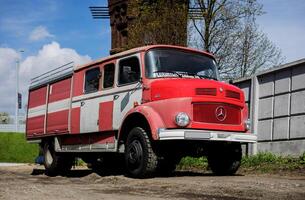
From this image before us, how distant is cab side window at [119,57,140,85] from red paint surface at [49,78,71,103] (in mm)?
2459

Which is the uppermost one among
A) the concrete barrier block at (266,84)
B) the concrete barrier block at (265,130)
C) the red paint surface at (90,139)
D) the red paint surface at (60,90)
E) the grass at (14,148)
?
the concrete barrier block at (266,84)

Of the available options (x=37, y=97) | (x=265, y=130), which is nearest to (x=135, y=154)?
(x=265, y=130)

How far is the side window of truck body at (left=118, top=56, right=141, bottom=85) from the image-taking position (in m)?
10.4

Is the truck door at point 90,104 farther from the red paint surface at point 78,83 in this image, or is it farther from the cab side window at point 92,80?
the red paint surface at point 78,83

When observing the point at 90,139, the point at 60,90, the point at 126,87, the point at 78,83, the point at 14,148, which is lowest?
the point at 14,148

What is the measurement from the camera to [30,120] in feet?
50.3

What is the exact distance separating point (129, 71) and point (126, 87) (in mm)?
326

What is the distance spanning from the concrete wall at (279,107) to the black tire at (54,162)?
4740 mm

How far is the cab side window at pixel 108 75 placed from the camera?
443 inches

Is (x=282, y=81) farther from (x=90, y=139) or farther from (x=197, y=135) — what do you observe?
(x=90, y=139)

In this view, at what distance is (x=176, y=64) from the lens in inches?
410

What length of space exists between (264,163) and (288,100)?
1.56m

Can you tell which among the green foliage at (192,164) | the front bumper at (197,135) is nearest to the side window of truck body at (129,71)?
the front bumper at (197,135)

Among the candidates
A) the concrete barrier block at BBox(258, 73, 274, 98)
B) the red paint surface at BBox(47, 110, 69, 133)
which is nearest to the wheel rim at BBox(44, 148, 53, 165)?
the red paint surface at BBox(47, 110, 69, 133)
